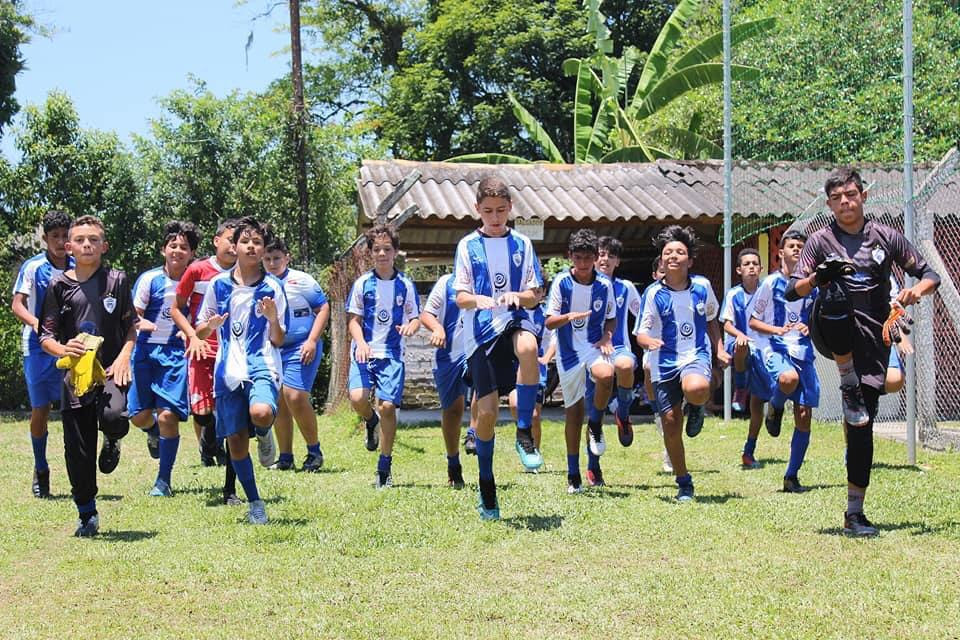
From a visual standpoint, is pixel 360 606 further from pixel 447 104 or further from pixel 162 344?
pixel 447 104

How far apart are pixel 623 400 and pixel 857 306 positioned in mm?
2855

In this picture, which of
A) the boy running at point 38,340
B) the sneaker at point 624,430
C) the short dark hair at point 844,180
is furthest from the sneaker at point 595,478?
the boy running at point 38,340

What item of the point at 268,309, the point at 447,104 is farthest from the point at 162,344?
the point at 447,104

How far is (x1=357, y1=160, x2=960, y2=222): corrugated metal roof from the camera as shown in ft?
49.4

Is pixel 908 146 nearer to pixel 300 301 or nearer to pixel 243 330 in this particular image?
pixel 300 301

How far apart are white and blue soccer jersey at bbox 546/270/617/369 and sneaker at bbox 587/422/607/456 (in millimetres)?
484

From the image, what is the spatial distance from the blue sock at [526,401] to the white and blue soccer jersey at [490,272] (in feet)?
1.53

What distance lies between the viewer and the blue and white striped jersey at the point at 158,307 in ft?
29.9

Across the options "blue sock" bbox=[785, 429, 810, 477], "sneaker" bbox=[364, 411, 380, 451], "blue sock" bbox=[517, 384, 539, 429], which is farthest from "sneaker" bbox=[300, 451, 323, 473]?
"blue sock" bbox=[785, 429, 810, 477]

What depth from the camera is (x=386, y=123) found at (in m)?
35.1

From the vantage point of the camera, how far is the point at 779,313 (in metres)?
9.73

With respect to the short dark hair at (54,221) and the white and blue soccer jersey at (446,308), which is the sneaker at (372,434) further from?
the short dark hair at (54,221)

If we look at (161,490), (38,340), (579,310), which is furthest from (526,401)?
(38,340)

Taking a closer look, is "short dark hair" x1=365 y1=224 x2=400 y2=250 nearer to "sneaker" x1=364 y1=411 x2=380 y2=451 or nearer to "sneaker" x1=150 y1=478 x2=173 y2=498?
"sneaker" x1=364 y1=411 x2=380 y2=451
